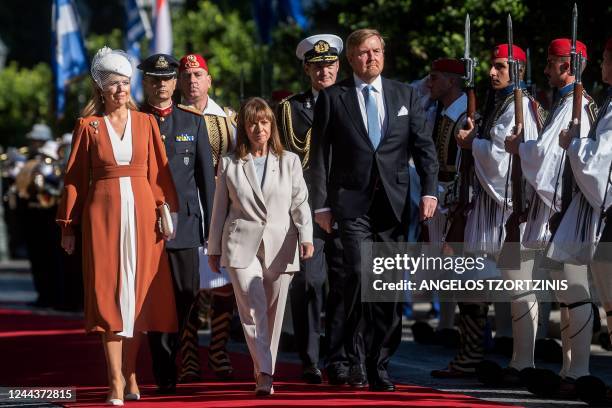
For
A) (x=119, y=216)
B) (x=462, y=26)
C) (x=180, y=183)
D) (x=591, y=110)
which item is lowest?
(x=119, y=216)

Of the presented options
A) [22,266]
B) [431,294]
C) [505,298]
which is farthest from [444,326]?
[22,266]

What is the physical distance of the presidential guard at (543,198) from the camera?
9609mm

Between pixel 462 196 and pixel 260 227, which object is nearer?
pixel 260 227

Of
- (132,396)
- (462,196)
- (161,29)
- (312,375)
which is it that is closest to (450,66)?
(462,196)

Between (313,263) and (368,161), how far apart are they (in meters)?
1.43

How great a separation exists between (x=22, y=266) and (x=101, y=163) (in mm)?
21357

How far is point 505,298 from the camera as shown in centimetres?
1045

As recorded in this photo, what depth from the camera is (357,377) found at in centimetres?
1009

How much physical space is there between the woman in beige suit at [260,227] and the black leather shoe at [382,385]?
2.00ft

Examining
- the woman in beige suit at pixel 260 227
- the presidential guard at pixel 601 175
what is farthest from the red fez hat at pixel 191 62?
the presidential guard at pixel 601 175

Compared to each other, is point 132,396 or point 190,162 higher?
point 190,162

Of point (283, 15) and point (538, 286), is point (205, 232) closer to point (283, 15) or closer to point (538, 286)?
point (538, 286)

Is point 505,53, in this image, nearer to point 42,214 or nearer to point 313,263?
point 313,263

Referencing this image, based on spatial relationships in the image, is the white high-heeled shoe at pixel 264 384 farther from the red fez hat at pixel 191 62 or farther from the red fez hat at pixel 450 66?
the red fez hat at pixel 450 66
